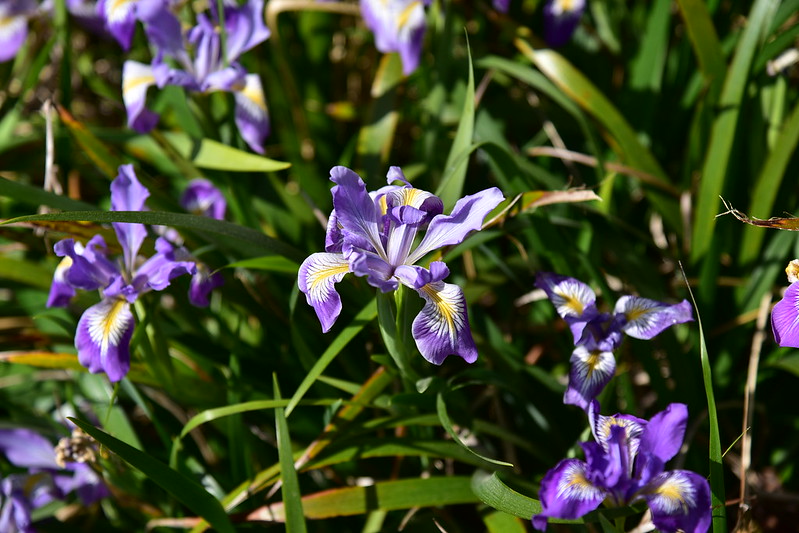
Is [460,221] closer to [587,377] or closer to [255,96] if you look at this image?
[587,377]

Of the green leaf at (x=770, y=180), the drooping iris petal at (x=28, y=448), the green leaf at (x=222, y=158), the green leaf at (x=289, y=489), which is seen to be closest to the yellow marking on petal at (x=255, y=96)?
the green leaf at (x=222, y=158)

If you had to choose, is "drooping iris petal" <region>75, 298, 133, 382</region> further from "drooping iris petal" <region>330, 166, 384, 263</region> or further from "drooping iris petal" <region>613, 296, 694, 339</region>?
"drooping iris petal" <region>613, 296, 694, 339</region>

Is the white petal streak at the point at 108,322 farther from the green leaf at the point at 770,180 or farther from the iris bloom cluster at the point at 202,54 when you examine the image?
the green leaf at the point at 770,180

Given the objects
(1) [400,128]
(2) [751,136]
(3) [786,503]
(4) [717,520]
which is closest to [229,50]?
(1) [400,128]

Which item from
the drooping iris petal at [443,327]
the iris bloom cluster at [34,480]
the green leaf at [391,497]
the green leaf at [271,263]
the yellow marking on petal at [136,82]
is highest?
the yellow marking on petal at [136,82]

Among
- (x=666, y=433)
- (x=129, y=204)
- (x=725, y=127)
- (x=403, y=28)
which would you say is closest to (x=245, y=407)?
(x=129, y=204)

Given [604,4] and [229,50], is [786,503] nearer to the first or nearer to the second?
[604,4]
